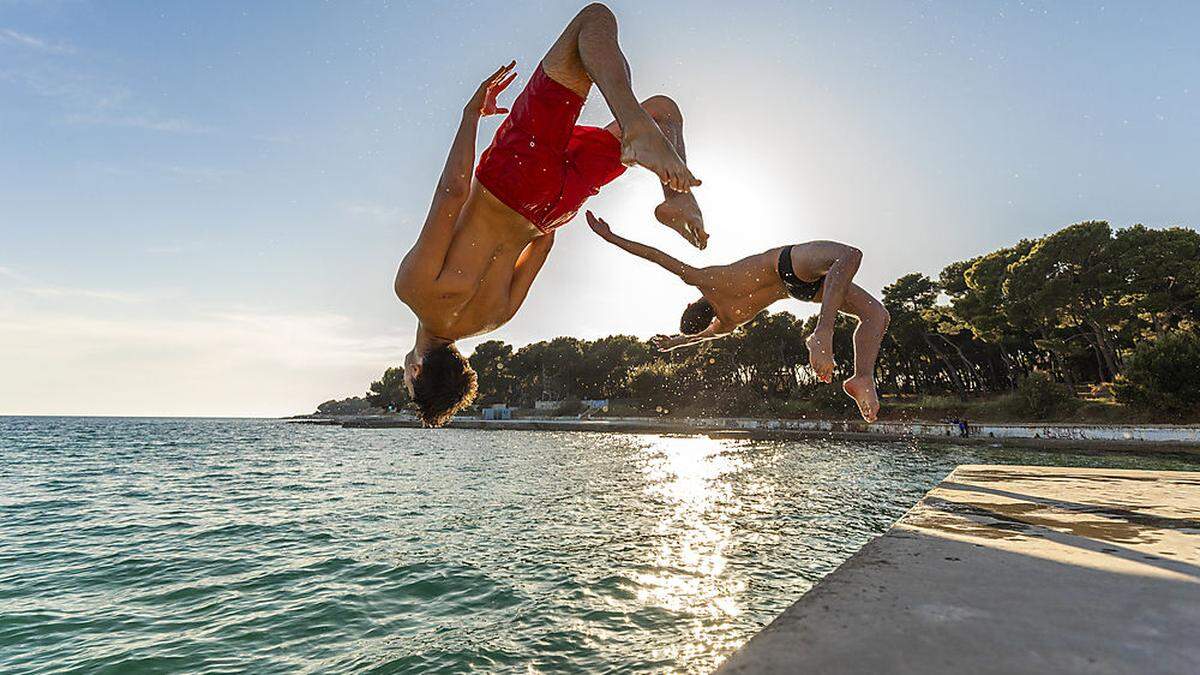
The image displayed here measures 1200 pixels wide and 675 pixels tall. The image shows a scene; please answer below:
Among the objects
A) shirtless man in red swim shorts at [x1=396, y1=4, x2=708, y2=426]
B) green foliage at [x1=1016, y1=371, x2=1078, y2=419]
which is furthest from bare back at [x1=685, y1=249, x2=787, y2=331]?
green foliage at [x1=1016, y1=371, x2=1078, y2=419]

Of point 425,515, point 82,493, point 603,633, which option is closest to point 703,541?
point 603,633

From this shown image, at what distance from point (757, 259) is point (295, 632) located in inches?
240

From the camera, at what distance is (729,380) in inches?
2778

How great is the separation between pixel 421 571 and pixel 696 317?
18.1 ft

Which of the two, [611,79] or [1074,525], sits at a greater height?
[611,79]

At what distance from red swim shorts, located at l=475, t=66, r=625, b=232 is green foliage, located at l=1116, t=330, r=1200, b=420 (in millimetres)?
38712

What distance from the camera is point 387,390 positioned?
127 metres

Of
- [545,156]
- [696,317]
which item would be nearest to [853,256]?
[696,317]

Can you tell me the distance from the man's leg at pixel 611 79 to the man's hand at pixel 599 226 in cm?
202

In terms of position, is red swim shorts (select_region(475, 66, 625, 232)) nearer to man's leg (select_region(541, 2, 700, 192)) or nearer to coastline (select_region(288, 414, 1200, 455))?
man's leg (select_region(541, 2, 700, 192))

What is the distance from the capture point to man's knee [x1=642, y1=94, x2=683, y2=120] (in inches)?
127

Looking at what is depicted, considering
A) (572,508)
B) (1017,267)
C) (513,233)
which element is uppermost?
(1017,267)

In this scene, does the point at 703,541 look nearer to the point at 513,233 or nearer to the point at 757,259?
the point at 757,259

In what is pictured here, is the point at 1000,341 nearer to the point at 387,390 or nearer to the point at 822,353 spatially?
the point at 822,353
